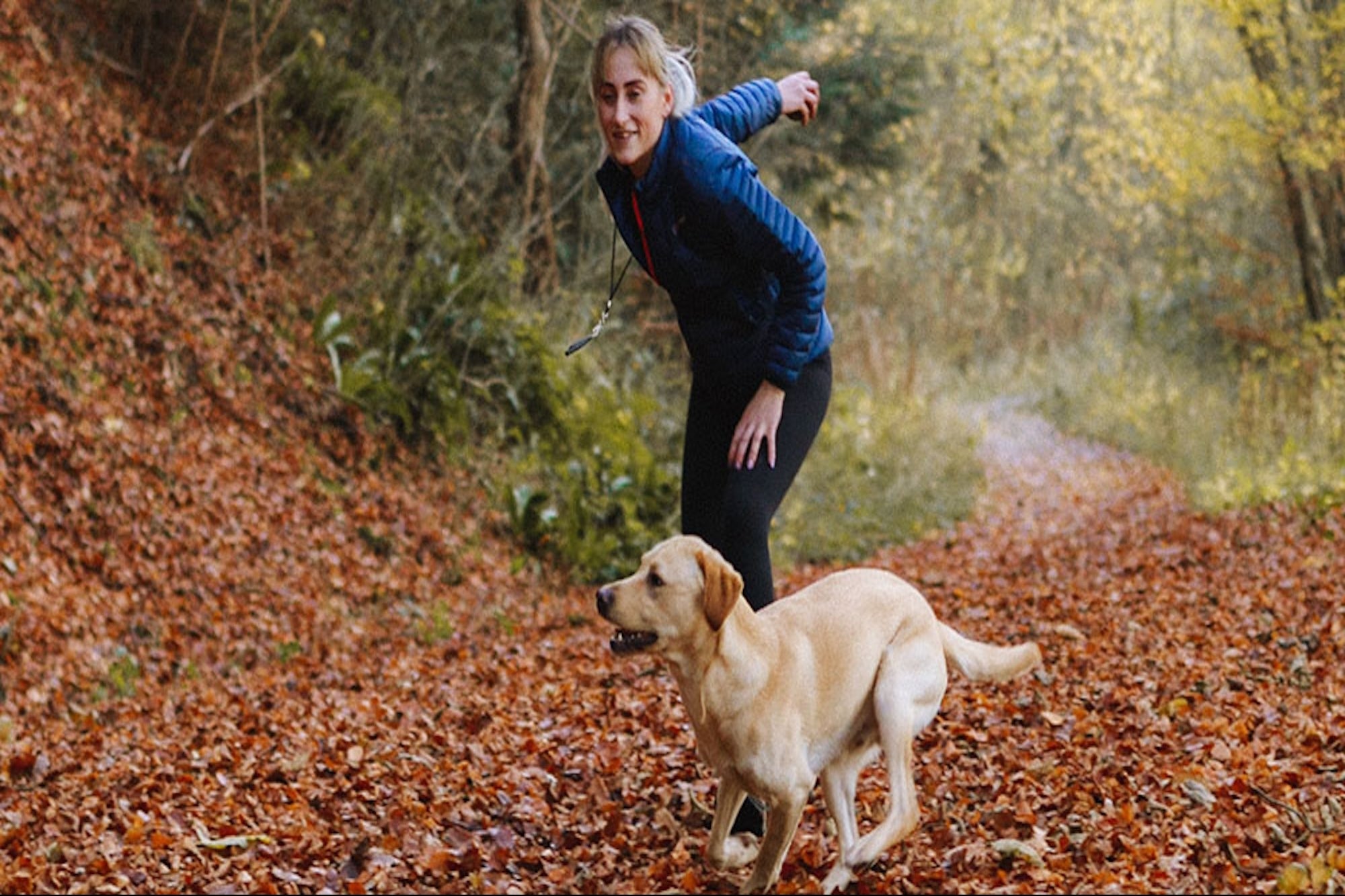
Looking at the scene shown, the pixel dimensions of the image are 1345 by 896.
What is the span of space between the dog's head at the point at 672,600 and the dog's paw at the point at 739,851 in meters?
0.74

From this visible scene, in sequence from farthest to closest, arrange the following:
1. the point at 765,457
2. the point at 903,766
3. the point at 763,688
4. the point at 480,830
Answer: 1. the point at 480,830
2. the point at 765,457
3. the point at 903,766
4. the point at 763,688

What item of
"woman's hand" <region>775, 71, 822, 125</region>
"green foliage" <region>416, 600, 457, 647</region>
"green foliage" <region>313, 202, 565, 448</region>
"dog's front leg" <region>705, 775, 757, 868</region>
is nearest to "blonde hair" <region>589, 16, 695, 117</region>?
"woman's hand" <region>775, 71, 822, 125</region>

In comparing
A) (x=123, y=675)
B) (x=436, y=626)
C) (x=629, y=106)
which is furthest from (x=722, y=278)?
(x=436, y=626)

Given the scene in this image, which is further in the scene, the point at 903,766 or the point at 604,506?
the point at 604,506

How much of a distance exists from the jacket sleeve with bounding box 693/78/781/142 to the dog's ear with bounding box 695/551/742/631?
1.74 m

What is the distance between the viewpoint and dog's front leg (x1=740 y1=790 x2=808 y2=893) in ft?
12.2

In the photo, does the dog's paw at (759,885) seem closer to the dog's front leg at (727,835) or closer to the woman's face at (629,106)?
the dog's front leg at (727,835)

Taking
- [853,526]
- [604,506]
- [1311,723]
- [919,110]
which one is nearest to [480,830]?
[1311,723]

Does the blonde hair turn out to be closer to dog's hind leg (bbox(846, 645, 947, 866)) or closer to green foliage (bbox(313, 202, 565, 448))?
dog's hind leg (bbox(846, 645, 947, 866))

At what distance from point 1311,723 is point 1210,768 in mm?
799

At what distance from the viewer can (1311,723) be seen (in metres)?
5.25

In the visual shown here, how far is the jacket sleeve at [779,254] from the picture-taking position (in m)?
4.03

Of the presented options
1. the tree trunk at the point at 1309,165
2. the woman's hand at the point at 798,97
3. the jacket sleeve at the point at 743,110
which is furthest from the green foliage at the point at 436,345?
the tree trunk at the point at 1309,165

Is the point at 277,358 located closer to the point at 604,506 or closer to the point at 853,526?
the point at 604,506
